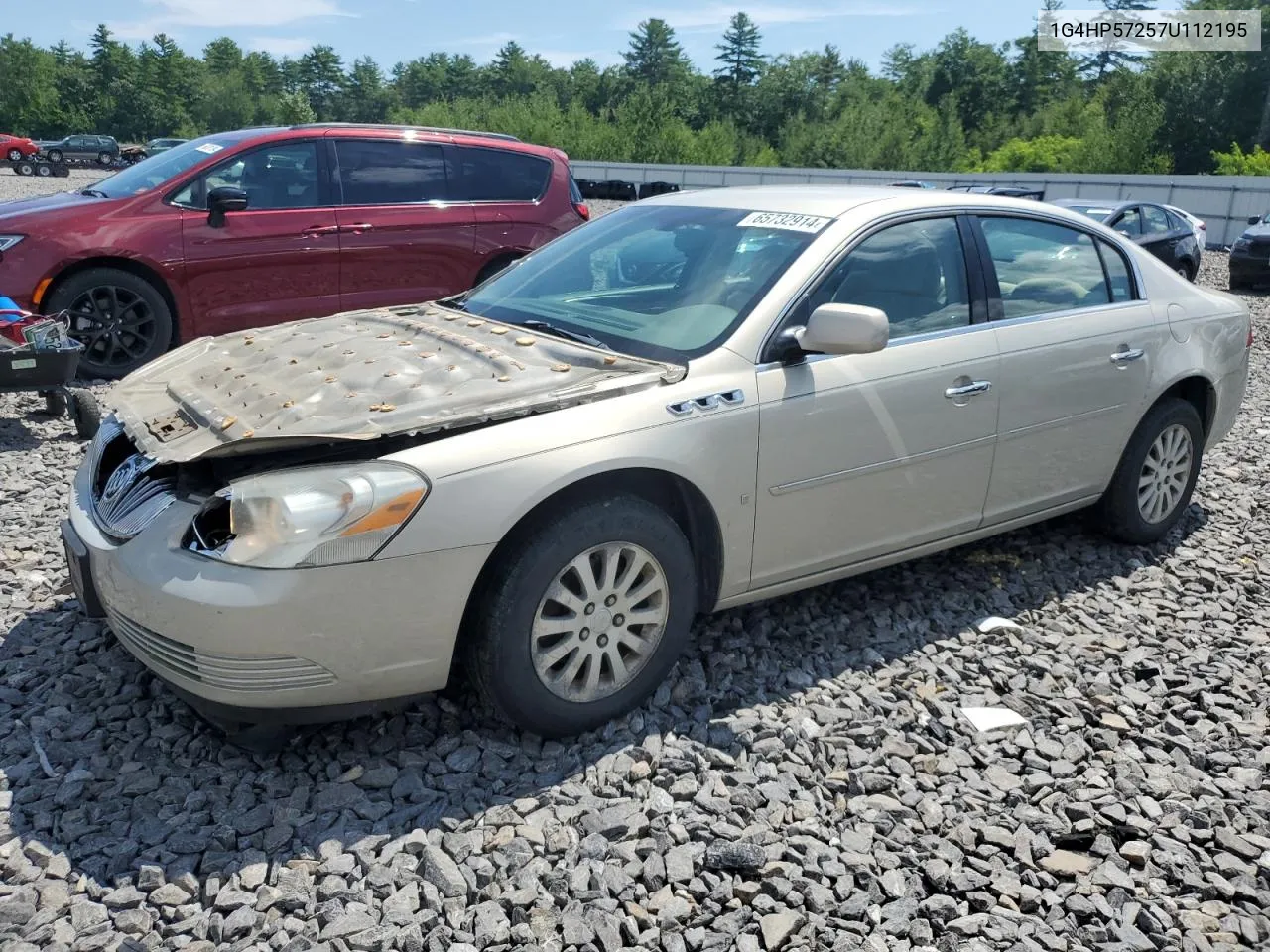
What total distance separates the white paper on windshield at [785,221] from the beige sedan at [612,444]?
0.07ft

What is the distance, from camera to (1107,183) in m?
34.2

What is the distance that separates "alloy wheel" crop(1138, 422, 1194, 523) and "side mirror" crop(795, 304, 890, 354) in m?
2.19

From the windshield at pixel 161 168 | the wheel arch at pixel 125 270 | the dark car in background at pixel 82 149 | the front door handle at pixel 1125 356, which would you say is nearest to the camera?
the front door handle at pixel 1125 356

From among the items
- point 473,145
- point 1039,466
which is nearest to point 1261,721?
→ point 1039,466

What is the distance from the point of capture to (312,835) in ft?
9.49

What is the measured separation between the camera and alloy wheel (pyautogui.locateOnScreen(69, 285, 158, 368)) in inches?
302

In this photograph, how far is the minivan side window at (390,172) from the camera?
27.8 ft

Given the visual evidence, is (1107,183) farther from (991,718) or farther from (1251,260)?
(991,718)

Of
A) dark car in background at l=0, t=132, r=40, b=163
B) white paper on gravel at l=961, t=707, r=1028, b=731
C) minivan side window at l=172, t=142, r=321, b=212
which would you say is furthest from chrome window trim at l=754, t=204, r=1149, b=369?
dark car in background at l=0, t=132, r=40, b=163

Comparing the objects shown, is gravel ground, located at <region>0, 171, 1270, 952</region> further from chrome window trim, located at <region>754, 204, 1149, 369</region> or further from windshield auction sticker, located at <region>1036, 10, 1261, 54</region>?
windshield auction sticker, located at <region>1036, 10, 1261, 54</region>

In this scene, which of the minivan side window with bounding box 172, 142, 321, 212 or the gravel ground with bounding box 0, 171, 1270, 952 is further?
the minivan side window with bounding box 172, 142, 321, 212

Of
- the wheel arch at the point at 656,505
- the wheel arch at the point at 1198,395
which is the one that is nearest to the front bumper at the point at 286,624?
the wheel arch at the point at 656,505

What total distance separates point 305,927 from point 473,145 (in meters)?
7.59

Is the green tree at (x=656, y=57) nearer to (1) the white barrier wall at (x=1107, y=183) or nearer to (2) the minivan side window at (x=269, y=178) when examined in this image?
(1) the white barrier wall at (x=1107, y=183)
